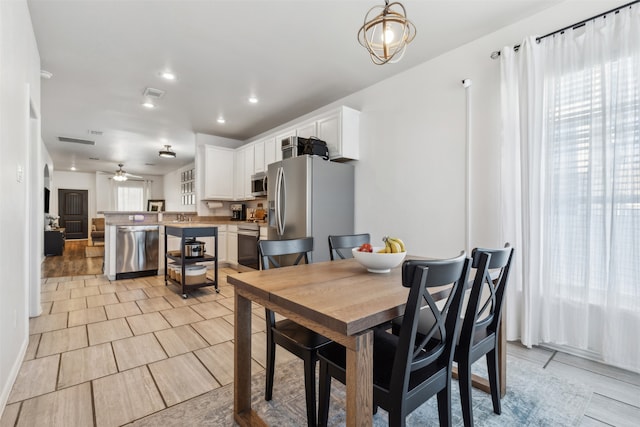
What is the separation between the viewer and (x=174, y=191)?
11062mm

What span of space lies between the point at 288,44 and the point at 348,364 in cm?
287

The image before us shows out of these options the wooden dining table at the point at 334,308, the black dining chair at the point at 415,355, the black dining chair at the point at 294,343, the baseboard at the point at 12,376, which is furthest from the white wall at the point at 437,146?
the baseboard at the point at 12,376

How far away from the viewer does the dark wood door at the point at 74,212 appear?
35.8 feet

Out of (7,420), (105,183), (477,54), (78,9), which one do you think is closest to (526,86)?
(477,54)

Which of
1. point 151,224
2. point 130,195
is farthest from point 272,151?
point 130,195

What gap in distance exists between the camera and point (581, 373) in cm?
202

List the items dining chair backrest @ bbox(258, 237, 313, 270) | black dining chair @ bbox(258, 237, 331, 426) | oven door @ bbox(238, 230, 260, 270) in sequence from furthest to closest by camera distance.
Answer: oven door @ bbox(238, 230, 260, 270), dining chair backrest @ bbox(258, 237, 313, 270), black dining chair @ bbox(258, 237, 331, 426)

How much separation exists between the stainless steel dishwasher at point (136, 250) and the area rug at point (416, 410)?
12.0 ft

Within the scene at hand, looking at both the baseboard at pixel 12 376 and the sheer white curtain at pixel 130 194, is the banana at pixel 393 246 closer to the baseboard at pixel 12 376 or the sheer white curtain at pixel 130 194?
the baseboard at pixel 12 376

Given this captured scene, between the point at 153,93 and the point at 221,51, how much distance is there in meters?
1.57

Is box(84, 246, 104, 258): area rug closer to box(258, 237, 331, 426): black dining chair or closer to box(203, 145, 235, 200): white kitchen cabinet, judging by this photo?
box(203, 145, 235, 200): white kitchen cabinet

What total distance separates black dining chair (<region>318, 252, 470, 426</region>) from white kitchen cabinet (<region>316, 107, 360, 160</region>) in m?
2.74

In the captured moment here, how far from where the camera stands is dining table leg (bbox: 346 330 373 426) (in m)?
0.96

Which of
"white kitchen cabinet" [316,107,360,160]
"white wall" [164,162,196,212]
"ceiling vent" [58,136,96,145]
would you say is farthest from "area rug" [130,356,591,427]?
"white wall" [164,162,196,212]
